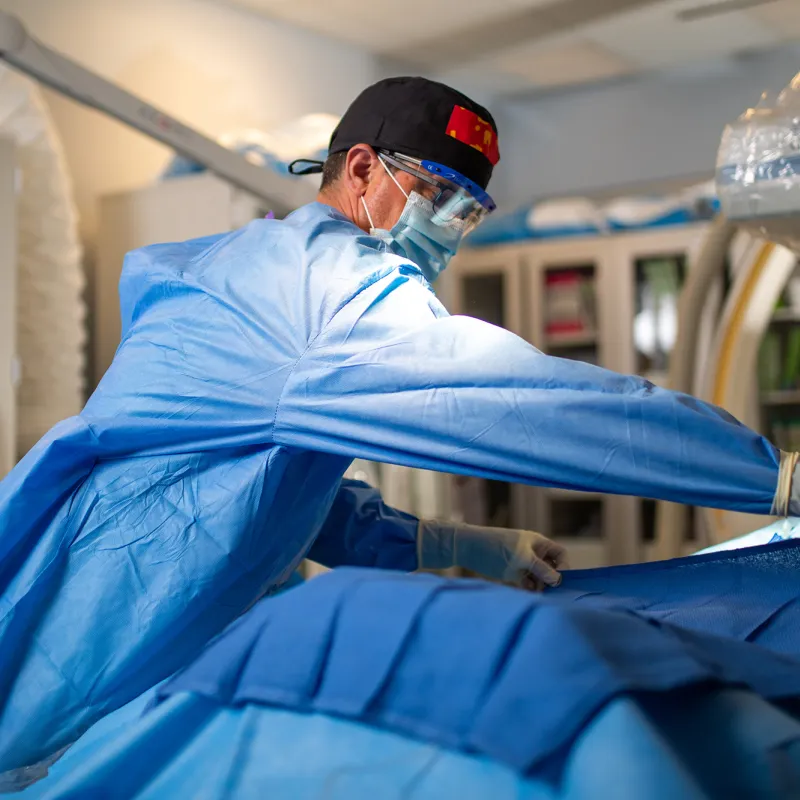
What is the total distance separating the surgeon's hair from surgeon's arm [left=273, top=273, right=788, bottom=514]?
47cm

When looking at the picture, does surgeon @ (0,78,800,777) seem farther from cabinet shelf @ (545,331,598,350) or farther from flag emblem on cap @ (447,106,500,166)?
cabinet shelf @ (545,331,598,350)

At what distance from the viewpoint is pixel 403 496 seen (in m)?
3.49

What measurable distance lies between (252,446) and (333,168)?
0.58 meters

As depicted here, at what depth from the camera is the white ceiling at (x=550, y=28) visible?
150 inches

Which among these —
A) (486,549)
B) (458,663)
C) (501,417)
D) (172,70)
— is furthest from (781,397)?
(458,663)

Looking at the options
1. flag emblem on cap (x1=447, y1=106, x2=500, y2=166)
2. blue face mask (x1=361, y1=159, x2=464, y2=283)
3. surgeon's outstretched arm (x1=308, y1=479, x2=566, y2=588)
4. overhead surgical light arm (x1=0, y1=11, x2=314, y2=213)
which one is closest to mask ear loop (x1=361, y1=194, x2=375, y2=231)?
blue face mask (x1=361, y1=159, x2=464, y2=283)

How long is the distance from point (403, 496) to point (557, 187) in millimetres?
2358

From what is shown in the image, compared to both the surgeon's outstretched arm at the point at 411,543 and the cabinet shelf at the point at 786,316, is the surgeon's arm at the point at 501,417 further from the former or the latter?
the cabinet shelf at the point at 786,316

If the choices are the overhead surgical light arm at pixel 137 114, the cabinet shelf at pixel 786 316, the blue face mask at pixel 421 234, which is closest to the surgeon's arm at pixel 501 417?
the blue face mask at pixel 421 234

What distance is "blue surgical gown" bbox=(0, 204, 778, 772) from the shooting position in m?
0.93

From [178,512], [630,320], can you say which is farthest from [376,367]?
[630,320]

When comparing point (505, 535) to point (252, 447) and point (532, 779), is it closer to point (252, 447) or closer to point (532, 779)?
A: point (252, 447)

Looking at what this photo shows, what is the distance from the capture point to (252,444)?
1062mm

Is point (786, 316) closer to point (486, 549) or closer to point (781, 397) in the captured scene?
point (781, 397)
